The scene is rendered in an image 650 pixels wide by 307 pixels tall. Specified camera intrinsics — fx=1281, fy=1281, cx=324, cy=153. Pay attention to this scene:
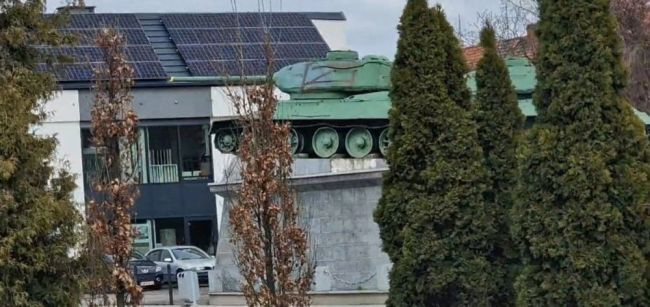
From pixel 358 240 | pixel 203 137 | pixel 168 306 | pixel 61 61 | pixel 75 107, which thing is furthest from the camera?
pixel 203 137

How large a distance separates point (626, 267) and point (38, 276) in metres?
5.44

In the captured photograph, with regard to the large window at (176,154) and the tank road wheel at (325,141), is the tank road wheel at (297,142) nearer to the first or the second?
the tank road wheel at (325,141)

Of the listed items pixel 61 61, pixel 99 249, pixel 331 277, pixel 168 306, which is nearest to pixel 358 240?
pixel 331 277

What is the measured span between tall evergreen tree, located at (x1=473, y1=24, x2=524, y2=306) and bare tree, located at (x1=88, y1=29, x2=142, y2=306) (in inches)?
173

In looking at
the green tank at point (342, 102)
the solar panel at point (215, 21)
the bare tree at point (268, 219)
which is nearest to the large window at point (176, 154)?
the solar panel at point (215, 21)

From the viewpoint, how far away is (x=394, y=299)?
13695mm

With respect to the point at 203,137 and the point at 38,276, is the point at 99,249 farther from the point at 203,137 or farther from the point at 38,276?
the point at 203,137

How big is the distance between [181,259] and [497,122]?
20.9m

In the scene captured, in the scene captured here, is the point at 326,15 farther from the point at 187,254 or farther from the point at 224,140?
the point at 224,140

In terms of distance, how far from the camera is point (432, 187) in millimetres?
13516

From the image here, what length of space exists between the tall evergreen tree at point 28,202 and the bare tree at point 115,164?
0.36m

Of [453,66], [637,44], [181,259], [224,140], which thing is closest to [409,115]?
[453,66]

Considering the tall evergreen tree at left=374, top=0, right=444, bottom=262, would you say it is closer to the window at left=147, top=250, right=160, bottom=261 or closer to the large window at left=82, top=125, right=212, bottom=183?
the window at left=147, top=250, right=160, bottom=261

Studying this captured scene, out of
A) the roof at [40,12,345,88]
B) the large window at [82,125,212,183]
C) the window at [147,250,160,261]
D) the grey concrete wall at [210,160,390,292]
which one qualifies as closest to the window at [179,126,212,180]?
the large window at [82,125,212,183]
